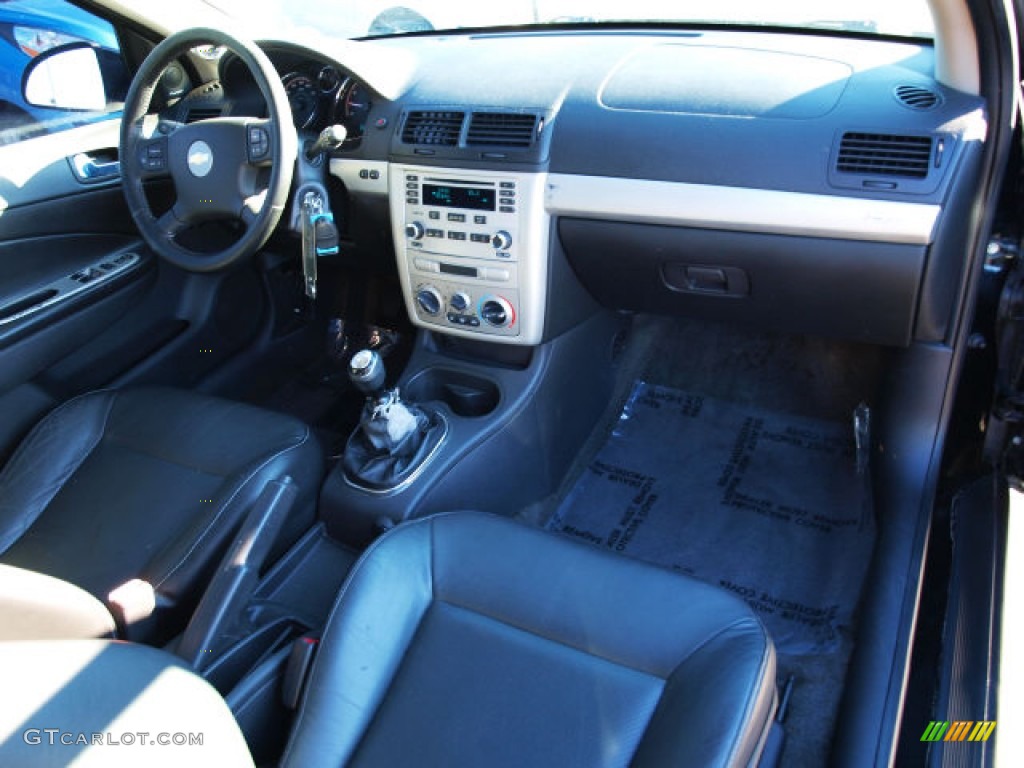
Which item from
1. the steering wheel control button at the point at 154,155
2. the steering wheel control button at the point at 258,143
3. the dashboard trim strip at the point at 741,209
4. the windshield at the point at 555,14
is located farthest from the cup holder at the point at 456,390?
the windshield at the point at 555,14

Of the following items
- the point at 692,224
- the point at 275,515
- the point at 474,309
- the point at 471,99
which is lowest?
the point at 275,515

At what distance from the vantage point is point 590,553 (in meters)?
1.41

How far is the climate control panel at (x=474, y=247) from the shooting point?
1.85 meters

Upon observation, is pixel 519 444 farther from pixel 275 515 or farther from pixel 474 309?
pixel 275 515

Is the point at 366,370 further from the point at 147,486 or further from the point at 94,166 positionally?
the point at 94,166

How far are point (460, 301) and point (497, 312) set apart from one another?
3.7 inches

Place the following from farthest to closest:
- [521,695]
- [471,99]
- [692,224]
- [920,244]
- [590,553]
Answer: [471,99] < [692,224] < [920,244] < [590,553] < [521,695]

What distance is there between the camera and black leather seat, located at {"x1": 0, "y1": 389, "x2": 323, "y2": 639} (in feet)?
5.23

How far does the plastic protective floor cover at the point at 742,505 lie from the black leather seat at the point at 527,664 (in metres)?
0.70

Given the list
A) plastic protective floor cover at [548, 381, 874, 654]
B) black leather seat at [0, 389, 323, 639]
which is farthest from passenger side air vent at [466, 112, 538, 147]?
plastic protective floor cover at [548, 381, 874, 654]

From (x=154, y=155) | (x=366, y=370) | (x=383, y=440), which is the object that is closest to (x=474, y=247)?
(x=366, y=370)

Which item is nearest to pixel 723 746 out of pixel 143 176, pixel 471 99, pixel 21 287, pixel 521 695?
pixel 521 695

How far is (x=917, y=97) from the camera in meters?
1.60

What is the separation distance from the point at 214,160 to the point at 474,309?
0.64m
